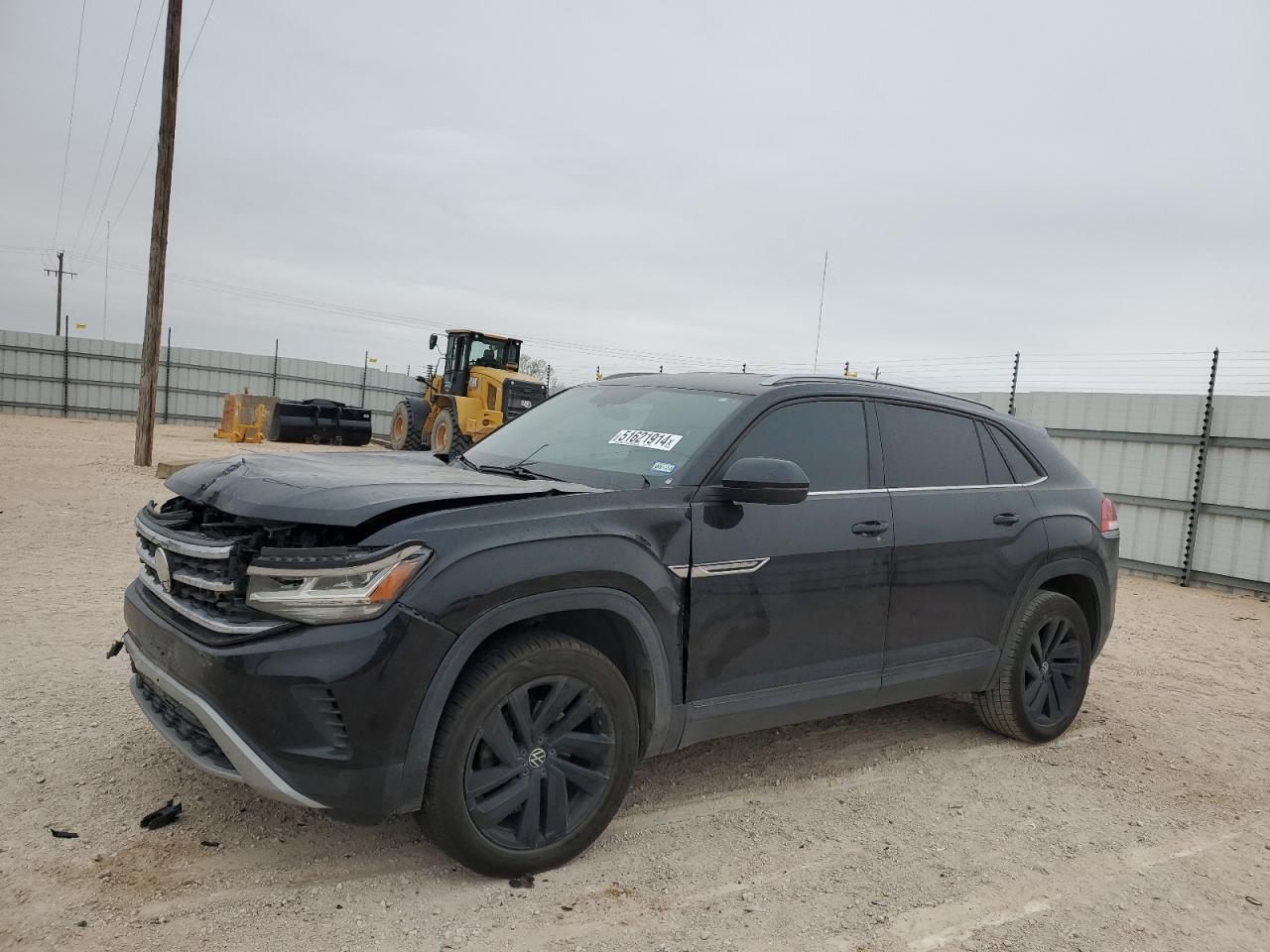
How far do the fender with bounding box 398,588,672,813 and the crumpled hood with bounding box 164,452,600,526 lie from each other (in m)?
0.39

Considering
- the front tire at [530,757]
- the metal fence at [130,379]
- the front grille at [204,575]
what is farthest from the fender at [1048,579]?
the metal fence at [130,379]

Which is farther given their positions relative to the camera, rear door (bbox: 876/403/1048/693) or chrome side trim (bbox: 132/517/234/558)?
rear door (bbox: 876/403/1048/693)

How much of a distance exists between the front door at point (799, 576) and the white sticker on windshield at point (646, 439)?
271 millimetres

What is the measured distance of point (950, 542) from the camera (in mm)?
4309

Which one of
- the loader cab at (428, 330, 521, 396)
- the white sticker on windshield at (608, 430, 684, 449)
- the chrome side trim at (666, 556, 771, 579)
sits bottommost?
the chrome side trim at (666, 556, 771, 579)

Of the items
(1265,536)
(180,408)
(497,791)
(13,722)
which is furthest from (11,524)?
(180,408)

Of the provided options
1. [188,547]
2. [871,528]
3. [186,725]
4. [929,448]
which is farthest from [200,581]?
[929,448]

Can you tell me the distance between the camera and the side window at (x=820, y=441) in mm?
3852

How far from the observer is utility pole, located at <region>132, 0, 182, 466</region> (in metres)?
15.5

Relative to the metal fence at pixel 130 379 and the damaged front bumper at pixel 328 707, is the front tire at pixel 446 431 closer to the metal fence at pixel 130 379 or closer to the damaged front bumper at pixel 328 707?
the metal fence at pixel 130 379

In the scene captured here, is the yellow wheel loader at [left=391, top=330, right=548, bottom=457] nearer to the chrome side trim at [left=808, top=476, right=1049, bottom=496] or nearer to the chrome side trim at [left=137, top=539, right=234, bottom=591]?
the chrome side trim at [left=808, top=476, right=1049, bottom=496]

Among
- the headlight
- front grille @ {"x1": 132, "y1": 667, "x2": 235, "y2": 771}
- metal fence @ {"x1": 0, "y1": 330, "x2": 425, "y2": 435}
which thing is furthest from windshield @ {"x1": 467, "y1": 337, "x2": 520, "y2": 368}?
the headlight

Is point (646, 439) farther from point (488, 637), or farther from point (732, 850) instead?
point (732, 850)

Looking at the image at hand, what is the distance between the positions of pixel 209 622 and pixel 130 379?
3247 cm
